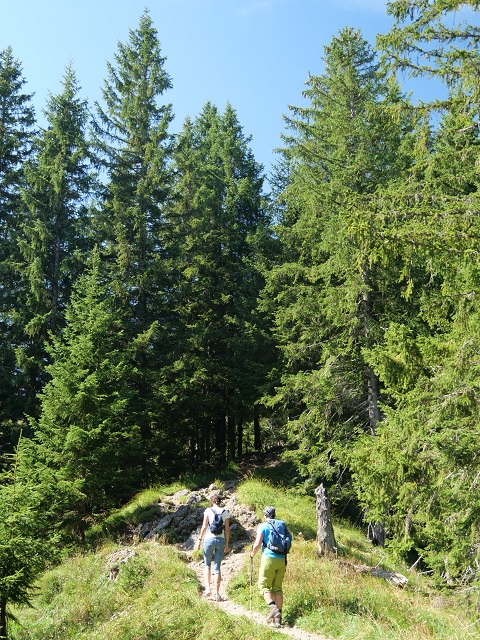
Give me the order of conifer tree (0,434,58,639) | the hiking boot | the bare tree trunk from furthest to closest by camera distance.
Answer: the bare tree trunk < conifer tree (0,434,58,639) < the hiking boot

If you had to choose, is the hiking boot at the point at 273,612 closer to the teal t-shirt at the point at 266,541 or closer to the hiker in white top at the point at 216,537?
the teal t-shirt at the point at 266,541

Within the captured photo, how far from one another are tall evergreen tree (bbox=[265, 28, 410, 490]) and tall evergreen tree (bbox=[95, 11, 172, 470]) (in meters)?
5.64

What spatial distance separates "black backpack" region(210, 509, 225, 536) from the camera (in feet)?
29.7

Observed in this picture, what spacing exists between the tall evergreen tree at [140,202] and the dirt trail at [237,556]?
5229mm

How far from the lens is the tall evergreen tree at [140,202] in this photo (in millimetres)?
19609

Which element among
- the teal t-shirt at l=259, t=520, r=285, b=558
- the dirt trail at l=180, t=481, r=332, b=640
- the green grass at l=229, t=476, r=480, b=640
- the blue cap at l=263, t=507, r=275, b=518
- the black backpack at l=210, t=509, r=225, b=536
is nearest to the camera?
the green grass at l=229, t=476, r=480, b=640

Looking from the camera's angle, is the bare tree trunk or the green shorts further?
the bare tree trunk

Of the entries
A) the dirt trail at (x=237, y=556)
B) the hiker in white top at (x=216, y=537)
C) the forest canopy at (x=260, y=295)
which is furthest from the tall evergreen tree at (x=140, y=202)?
the hiker in white top at (x=216, y=537)

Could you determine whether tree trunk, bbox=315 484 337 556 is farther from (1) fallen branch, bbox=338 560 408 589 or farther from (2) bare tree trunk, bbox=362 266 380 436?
(2) bare tree trunk, bbox=362 266 380 436

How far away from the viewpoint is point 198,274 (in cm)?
2419

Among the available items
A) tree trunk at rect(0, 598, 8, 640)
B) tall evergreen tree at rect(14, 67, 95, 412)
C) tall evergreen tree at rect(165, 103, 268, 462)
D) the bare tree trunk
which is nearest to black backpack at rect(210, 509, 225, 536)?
tree trunk at rect(0, 598, 8, 640)

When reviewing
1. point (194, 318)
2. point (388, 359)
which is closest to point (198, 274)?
point (194, 318)

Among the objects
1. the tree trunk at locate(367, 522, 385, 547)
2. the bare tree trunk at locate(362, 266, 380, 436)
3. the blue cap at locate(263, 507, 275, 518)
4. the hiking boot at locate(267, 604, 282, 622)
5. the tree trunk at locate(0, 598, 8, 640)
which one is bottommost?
the tree trunk at locate(367, 522, 385, 547)

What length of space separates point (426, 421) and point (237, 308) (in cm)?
1524
